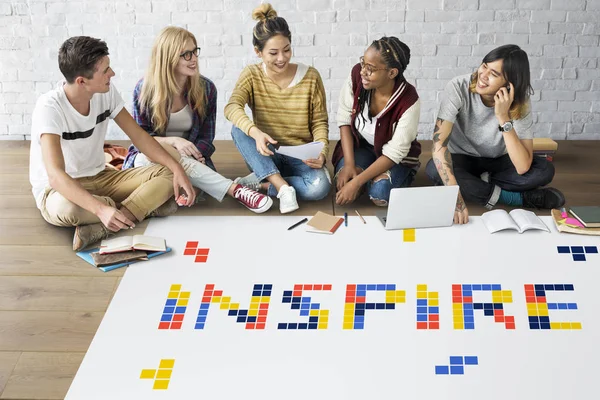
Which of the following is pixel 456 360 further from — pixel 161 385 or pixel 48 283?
pixel 48 283

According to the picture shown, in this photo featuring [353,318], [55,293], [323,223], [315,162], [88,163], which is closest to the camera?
[353,318]

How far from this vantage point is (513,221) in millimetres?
2766

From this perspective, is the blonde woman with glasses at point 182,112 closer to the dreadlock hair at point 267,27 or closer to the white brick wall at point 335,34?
the dreadlock hair at point 267,27

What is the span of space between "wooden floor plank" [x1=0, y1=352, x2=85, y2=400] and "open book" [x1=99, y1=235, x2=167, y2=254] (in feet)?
1.72

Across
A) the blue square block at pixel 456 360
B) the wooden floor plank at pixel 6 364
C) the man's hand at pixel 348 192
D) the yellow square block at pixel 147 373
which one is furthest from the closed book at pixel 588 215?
the wooden floor plank at pixel 6 364

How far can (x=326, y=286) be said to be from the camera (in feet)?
7.77

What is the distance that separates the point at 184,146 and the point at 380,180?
888 millimetres

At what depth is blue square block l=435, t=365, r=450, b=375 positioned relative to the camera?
1.97 m

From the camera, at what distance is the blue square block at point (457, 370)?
77.5 inches

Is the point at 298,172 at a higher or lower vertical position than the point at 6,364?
higher

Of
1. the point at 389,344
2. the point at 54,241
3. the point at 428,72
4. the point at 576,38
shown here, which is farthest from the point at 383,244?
the point at 576,38

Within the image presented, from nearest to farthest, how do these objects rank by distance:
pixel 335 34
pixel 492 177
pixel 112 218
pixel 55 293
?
pixel 55 293, pixel 112 218, pixel 492 177, pixel 335 34

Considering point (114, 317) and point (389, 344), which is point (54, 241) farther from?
point (389, 344)

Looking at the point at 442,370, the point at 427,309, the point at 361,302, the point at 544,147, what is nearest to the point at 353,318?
the point at 361,302
